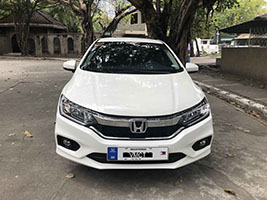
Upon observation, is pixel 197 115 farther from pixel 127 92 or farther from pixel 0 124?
pixel 0 124

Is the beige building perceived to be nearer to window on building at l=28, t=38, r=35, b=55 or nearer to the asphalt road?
window on building at l=28, t=38, r=35, b=55

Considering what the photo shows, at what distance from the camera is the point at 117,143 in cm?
235

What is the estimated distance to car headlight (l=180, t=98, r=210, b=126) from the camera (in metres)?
2.52

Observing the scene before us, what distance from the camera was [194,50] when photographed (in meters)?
31.8

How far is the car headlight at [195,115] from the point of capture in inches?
99.1

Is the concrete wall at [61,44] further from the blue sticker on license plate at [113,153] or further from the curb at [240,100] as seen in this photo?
the blue sticker on license plate at [113,153]

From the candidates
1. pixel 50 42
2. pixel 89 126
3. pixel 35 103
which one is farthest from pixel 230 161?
pixel 50 42

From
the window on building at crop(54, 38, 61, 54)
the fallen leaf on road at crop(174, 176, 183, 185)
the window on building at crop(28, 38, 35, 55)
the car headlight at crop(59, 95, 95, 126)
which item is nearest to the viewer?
the car headlight at crop(59, 95, 95, 126)

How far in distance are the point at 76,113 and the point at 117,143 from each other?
20.5 inches

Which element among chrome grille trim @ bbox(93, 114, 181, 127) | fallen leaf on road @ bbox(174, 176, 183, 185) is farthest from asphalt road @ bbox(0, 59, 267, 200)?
chrome grille trim @ bbox(93, 114, 181, 127)

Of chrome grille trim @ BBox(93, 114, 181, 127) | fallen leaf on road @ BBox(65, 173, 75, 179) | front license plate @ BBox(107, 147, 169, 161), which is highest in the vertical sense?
chrome grille trim @ BBox(93, 114, 181, 127)

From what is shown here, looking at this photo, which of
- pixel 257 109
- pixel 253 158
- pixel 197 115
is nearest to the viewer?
pixel 197 115

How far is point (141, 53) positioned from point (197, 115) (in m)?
1.57

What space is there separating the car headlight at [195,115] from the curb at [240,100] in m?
2.91
